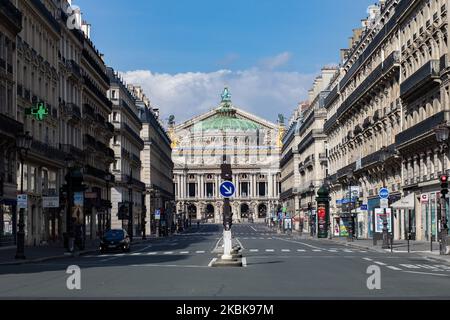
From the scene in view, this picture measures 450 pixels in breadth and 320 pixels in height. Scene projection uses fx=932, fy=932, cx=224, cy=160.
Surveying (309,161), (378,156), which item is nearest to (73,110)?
(378,156)

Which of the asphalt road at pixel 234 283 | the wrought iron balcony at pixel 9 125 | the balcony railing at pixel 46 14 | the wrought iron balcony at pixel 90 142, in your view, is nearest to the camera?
the asphalt road at pixel 234 283

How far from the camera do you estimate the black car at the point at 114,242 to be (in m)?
55.3

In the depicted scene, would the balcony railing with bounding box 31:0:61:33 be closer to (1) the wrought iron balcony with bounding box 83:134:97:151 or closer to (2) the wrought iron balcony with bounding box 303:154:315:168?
(1) the wrought iron balcony with bounding box 83:134:97:151

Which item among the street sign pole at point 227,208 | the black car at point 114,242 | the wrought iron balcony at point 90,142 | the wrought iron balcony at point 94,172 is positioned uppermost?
the wrought iron balcony at point 90,142

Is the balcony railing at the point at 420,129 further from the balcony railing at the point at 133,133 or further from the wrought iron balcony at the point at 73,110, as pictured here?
the balcony railing at the point at 133,133

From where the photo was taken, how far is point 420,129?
64.1 metres

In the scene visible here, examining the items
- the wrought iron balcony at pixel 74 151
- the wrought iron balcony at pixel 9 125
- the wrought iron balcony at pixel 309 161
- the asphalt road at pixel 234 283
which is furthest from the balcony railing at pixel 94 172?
the asphalt road at pixel 234 283

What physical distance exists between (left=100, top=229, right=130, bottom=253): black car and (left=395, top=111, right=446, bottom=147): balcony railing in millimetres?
20767

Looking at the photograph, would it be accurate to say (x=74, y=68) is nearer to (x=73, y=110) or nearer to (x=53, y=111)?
(x=73, y=110)

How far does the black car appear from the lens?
55.3m

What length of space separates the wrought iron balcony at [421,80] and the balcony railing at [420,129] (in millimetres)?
2482

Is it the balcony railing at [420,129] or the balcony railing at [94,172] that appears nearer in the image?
the balcony railing at [420,129]
